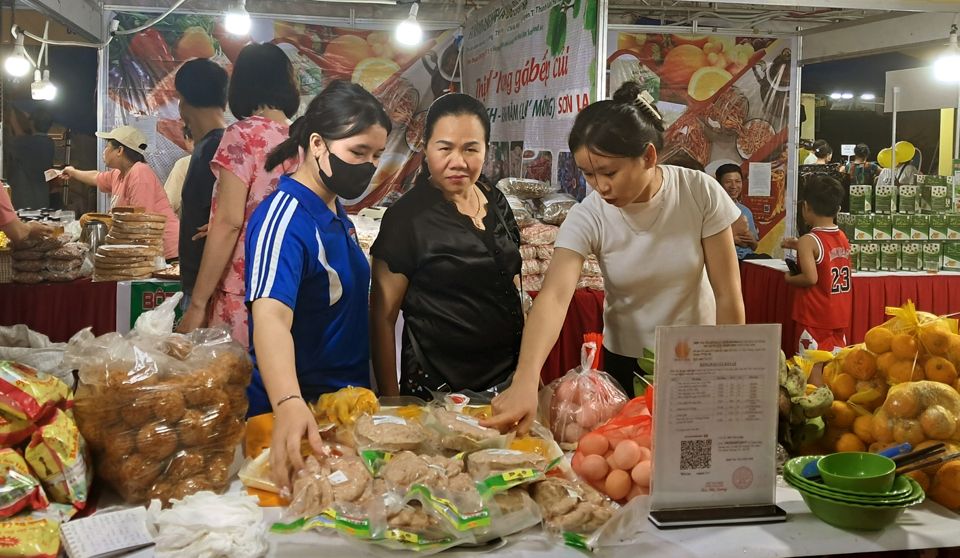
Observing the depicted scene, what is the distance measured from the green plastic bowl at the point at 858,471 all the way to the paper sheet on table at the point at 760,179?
6355 millimetres

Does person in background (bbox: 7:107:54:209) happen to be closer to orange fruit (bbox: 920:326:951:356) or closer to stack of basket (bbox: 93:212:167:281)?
stack of basket (bbox: 93:212:167:281)

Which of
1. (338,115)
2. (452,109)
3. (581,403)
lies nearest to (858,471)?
(581,403)

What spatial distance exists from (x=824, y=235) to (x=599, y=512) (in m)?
3.92

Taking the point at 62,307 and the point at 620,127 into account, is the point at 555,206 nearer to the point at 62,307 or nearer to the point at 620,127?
the point at 620,127

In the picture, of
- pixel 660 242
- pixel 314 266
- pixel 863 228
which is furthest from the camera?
pixel 863 228

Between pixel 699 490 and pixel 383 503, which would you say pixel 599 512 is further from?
pixel 383 503

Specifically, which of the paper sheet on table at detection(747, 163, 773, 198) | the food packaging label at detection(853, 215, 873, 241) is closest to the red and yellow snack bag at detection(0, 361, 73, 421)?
the food packaging label at detection(853, 215, 873, 241)

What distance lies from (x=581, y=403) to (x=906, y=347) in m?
0.68

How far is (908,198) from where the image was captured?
5285 mm

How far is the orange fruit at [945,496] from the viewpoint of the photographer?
4.50 ft

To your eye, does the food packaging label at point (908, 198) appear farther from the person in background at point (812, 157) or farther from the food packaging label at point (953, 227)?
the person in background at point (812, 157)

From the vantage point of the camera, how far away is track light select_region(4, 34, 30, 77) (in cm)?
554

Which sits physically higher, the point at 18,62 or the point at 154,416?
the point at 18,62

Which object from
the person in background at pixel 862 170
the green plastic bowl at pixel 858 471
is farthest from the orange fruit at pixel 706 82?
the green plastic bowl at pixel 858 471
